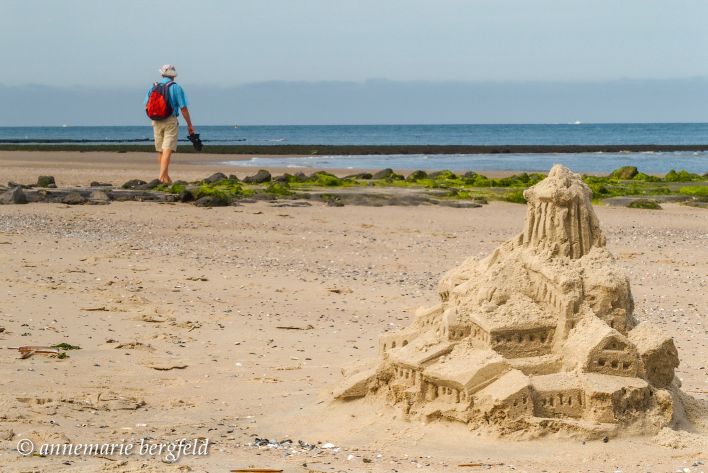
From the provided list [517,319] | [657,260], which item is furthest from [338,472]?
[657,260]

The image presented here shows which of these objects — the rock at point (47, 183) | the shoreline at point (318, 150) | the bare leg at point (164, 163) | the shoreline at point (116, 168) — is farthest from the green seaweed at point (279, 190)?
the shoreline at point (318, 150)

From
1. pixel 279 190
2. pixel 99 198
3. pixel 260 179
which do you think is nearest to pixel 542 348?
pixel 99 198

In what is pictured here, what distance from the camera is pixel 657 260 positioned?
13.9m

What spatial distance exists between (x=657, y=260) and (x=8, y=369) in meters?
9.25

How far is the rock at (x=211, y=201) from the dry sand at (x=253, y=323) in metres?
0.42

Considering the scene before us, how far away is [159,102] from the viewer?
665 inches

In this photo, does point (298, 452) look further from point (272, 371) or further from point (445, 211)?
point (445, 211)

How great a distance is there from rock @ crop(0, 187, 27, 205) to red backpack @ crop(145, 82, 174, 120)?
11.3ft

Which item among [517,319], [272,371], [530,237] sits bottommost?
[272,371]

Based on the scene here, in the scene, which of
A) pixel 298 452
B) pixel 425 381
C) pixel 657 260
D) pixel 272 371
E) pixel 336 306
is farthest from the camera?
pixel 657 260

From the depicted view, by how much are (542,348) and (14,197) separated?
14.4 meters

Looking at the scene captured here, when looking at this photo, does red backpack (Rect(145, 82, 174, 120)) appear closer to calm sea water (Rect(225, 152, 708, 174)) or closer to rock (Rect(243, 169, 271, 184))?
rock (Rect(243, 169, 271, 184))

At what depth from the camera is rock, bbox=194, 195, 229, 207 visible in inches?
736

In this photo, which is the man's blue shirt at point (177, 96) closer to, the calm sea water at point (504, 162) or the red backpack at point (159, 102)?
the red backpack at point (159, 102)
